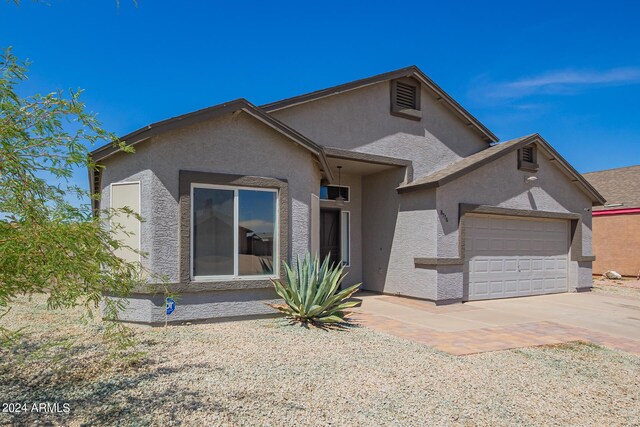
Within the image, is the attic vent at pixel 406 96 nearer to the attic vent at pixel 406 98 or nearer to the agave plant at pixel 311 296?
the attic vent at pixel 406 98

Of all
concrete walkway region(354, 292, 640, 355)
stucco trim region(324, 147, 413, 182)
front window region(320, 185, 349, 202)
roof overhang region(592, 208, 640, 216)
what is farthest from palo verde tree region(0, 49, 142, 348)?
roof overhang region(592, 208, 640, 216)

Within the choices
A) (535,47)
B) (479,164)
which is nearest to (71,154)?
(479,164)

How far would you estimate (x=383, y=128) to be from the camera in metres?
12.3

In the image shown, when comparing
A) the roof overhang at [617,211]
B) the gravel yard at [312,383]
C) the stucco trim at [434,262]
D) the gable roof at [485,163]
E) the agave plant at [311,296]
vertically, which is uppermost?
the gable roof at [485,163]

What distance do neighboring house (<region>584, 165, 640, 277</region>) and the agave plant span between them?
19147 millimetres

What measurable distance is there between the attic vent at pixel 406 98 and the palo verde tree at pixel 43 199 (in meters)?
10.2

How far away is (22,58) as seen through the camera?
311 centimetres

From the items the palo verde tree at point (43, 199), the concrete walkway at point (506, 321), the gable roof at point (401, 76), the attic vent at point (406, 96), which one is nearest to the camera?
the palo verde tree at point (43, 199)

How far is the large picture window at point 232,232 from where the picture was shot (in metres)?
8.12

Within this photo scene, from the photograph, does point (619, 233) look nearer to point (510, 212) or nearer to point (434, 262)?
point (510, 212)

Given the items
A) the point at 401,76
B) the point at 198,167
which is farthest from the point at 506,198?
the point at 198,167

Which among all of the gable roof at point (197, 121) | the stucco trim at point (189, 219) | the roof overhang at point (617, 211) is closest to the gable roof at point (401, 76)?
the gable roof at point (197, 121)

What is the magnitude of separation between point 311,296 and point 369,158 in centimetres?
531

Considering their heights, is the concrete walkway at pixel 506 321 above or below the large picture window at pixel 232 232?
below
